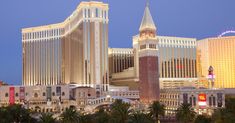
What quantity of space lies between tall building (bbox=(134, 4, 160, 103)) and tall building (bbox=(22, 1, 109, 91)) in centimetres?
1651

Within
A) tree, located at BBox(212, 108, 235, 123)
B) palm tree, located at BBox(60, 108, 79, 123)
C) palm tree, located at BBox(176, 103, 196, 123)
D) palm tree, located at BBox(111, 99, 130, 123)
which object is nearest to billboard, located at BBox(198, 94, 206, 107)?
palm tree, located at BBox(176, 103, 196, 123)

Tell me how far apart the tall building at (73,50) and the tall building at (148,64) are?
16508 mm

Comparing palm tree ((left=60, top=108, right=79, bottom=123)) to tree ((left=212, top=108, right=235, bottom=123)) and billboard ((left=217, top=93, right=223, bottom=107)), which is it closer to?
tree ((left=212, top=108, right=235, bottom=123))

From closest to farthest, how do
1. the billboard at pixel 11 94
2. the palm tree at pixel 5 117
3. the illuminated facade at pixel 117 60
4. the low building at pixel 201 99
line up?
the palm tree at pixel 5 117 → the low building at pixel 201 99 → the billboard at pixel 11 94 → the illuminated facade at pixel 117 60

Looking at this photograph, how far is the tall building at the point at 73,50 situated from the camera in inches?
4193

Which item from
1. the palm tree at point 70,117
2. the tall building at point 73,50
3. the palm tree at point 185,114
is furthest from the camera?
the tall building at point 73,50

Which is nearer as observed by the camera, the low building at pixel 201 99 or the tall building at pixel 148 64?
the low building at pixel 201 99

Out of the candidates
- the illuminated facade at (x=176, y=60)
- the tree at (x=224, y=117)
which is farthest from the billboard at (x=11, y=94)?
the tree at (x=224, y=117)

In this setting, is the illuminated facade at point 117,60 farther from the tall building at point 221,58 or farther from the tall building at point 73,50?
the tall building at point 221,58

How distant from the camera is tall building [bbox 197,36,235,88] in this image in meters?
116

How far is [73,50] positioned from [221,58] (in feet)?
132

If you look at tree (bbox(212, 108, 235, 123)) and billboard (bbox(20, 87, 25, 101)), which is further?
billboard (bbox(20, 87, 25, 101))

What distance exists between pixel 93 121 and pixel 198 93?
36.7 m

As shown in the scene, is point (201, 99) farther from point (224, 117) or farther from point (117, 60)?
point (117, 60)
